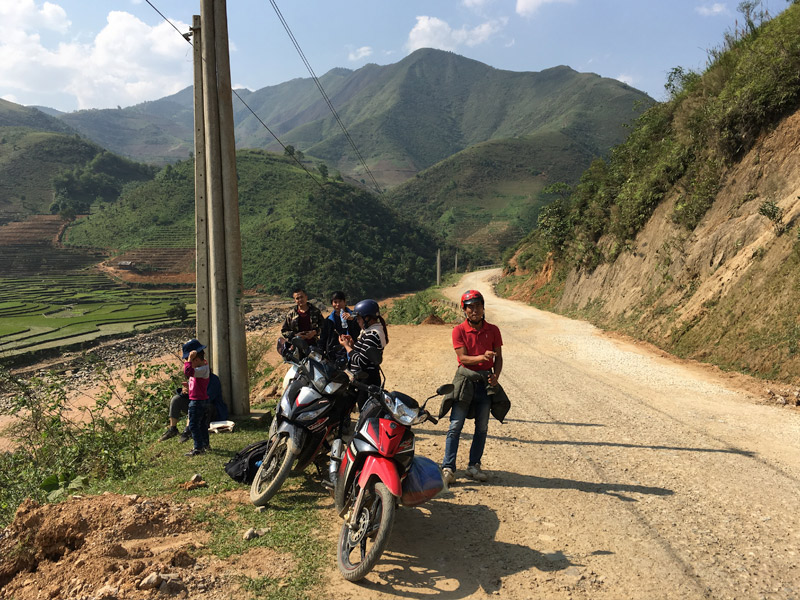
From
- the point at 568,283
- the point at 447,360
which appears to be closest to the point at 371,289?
the point at 568,283

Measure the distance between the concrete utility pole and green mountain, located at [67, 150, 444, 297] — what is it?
5961 cm

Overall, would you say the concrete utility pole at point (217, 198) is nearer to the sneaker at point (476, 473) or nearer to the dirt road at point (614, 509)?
the dirt road at point (614, 509)

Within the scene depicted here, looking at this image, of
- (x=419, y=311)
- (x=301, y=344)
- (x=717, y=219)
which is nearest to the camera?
(x=301, y=344)

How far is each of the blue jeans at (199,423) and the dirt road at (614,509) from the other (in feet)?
8.93

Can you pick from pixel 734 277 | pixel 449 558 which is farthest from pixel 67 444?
pixel 734 277

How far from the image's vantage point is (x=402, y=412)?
380cm

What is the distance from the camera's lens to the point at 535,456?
6035 millimetres

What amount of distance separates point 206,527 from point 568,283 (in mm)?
24844

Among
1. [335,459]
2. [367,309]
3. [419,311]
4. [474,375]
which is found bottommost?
[419,311]

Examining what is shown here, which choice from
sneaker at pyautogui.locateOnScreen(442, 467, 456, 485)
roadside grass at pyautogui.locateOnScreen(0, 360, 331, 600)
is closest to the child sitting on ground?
roadside grass at pyautogui.locateOnScreen(0, 360, 331, 600)

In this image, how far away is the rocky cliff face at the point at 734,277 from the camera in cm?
1020

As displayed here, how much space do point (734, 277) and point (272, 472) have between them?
12.1 metres

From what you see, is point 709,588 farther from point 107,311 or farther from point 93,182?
point 93,182

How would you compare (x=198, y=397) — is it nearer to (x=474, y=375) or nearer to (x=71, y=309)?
(x=474, y=375)
